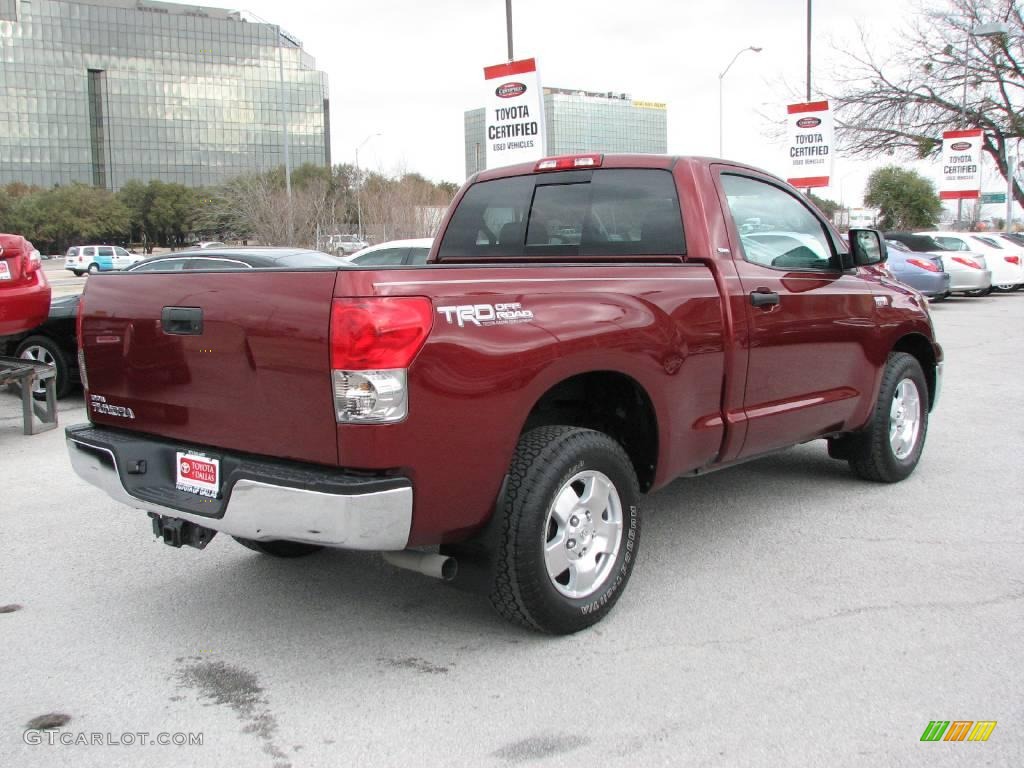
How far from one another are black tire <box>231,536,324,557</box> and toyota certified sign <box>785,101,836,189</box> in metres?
19.9

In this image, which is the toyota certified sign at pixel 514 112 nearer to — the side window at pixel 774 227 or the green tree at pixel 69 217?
the side window at pixel 774 227

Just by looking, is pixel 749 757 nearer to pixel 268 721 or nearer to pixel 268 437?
pixel 268 721

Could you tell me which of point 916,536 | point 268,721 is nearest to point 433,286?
point 268,721

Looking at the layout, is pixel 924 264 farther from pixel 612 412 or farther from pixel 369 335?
pixel 369 335

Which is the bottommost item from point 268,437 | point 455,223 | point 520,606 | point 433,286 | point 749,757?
point 749,757

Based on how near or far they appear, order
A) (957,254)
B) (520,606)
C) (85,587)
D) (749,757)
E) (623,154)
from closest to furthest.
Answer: (749,757) → (520,606) → (85,587) → (623,154) → (957,254)

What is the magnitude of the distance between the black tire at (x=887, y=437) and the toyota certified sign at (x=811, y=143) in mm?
17341

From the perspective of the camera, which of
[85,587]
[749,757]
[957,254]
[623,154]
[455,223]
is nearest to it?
[749,757]

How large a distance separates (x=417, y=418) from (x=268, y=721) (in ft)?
3.67

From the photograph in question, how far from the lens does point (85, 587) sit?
434 centimetres

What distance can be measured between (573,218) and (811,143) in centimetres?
1931

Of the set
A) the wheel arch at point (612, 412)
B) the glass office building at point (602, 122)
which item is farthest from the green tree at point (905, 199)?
the wheel arch at point (612, 412)

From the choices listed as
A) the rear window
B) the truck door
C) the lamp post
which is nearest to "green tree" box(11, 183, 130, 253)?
the lamp post

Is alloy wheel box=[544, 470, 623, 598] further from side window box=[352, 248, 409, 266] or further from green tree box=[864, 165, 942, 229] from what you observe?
green tree box=[864, 165, 942, 229]
